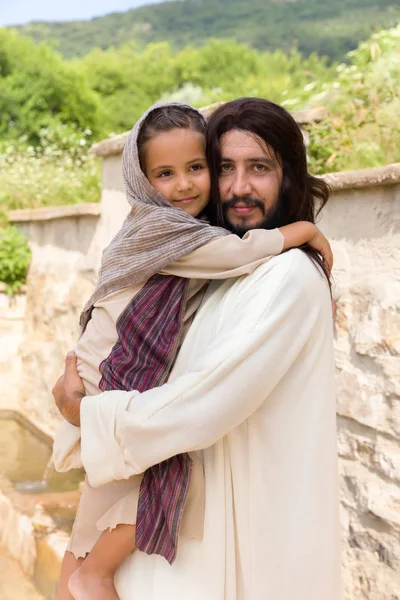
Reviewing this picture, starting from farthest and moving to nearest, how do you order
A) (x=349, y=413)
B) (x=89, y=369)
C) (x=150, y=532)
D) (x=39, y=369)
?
(x=39, y=369), (x=349, y=413), (x=89, y=369), (x=150, y=532)

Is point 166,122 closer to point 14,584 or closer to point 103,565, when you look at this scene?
point 103,565

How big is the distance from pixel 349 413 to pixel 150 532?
4.74 feet

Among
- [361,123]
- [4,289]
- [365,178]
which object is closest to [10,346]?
[4,289]

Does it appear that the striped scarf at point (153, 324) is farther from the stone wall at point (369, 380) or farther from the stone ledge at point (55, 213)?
the stone ledge at point (55, 213)

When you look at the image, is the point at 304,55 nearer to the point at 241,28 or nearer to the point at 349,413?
the point at 241,28

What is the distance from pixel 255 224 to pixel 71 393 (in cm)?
69

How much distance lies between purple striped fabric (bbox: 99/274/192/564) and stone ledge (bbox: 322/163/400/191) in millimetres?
1221

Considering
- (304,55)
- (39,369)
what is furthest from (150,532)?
(304,55)

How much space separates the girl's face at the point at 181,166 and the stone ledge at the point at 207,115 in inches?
53.8

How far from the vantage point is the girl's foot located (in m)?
1.76

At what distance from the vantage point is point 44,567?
3730 millimetres

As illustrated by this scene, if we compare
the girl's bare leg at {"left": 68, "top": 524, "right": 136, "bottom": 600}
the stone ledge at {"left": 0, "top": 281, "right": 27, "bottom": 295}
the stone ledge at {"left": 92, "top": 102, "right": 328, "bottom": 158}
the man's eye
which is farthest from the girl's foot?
the stone ledge at {"left": 0, "top": 281, "right": 27, "bottom": 295}

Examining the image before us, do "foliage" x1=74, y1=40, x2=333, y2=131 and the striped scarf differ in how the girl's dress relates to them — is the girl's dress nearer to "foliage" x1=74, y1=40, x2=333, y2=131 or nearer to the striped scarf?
the striped scarf

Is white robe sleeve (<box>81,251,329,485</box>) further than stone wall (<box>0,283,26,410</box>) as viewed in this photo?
No
